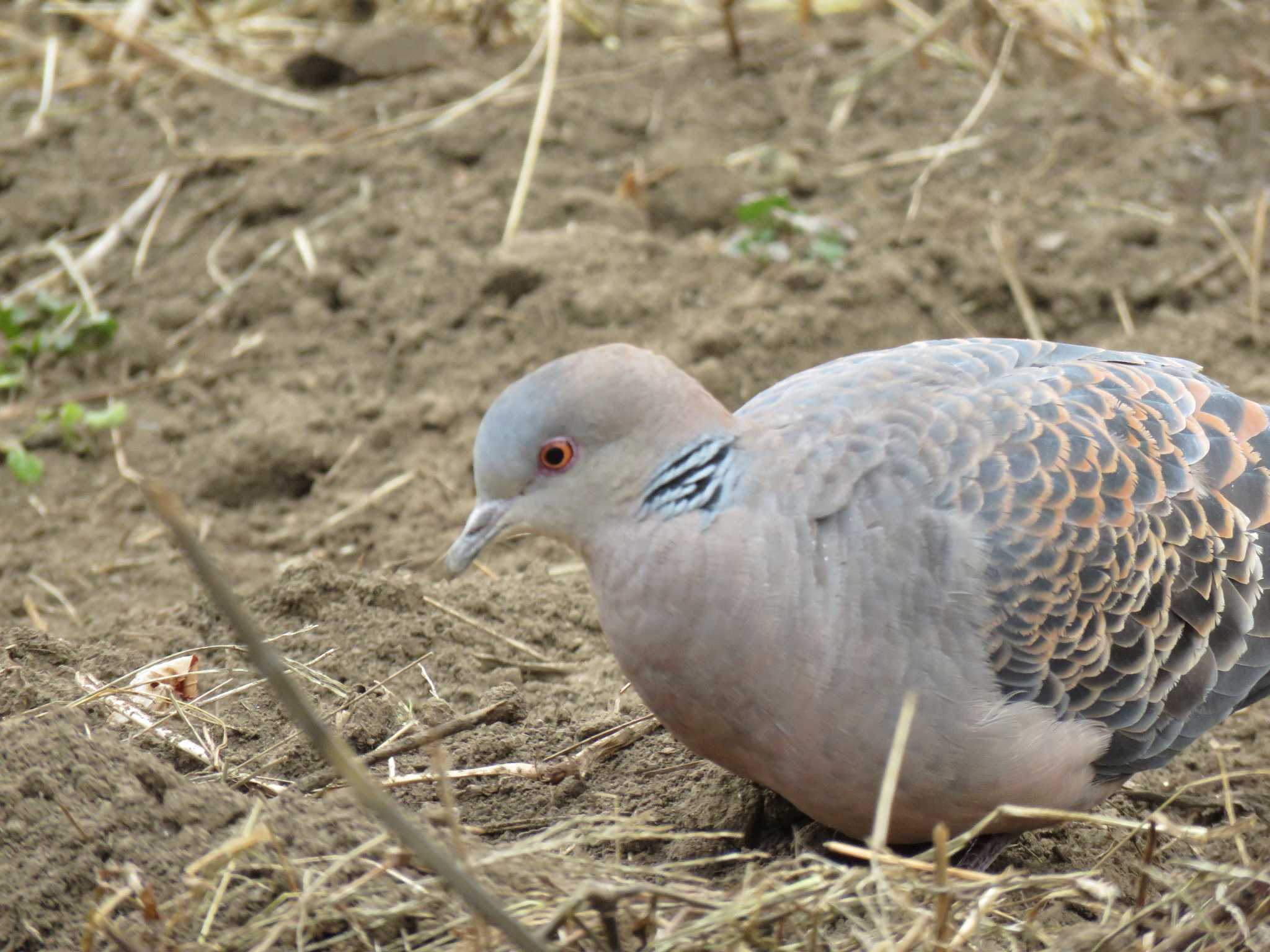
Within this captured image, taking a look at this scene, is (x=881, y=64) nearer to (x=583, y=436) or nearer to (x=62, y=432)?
(x=62, y=432)

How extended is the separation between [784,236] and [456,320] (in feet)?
4.59

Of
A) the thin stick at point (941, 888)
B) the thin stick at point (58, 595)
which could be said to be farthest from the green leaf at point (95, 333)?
the thin stick at point (941, 888)

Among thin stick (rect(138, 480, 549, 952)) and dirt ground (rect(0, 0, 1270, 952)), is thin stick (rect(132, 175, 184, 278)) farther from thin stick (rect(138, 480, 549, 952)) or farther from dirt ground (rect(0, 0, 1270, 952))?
thin stick (rect(138, 480, 549, 952))

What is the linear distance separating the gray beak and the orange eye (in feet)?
0.42

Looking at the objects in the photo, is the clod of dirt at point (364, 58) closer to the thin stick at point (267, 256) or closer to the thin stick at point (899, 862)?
the thin stick at point (267, 256)

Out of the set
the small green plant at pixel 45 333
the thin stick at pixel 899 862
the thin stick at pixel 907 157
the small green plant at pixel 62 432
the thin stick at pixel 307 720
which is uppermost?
the thin stick at pixel 307 720

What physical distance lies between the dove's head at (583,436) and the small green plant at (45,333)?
127 inches

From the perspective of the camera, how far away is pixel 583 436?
3020 millimetres

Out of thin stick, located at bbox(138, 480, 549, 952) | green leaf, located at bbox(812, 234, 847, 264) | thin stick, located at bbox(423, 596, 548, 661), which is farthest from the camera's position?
green leaf, located at bbox(812, 234, 847, 264)

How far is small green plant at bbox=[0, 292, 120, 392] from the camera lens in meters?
5.70

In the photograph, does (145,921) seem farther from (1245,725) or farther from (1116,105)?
(1116,105)

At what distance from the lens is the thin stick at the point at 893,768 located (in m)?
2.61

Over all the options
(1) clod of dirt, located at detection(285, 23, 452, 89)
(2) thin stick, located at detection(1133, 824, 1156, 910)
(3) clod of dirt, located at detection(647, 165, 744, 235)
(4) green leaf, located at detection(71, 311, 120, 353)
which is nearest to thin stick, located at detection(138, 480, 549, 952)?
(2) thin stick, located at detection(1133, 824, 1156, 910)

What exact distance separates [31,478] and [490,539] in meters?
2.74
